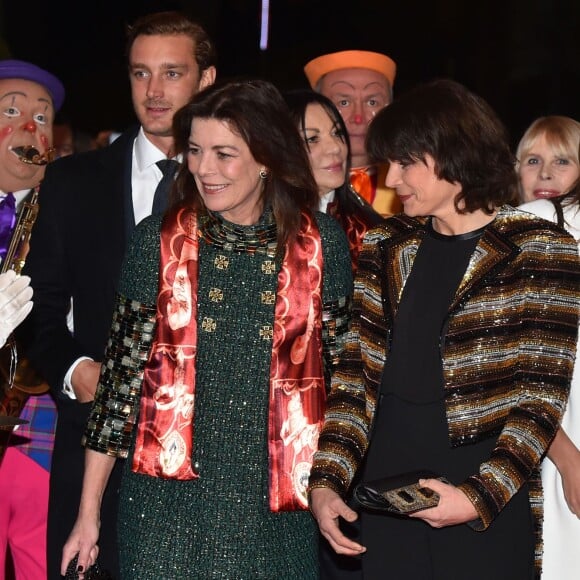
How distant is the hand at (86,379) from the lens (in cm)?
375

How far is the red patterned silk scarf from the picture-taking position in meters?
3.28

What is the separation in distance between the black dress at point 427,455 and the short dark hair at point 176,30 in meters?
1.54

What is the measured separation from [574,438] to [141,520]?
1.36 meters

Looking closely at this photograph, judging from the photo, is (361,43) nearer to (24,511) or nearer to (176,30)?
(176,30)

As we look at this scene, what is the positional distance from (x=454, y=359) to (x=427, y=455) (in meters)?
0.25

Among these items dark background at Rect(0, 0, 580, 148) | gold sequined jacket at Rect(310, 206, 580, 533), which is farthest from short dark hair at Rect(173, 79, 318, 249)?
dark background at Rect(0, 0, 580, 148)

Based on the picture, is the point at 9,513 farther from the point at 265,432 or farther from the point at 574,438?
the point at 574,438

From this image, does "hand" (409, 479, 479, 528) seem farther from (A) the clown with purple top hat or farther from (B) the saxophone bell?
(B) the saxophone bell

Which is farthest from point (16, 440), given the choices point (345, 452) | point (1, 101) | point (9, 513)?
point (345, 452)

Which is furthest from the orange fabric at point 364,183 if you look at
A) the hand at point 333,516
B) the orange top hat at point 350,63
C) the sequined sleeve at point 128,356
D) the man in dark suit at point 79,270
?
the hand at point 333,516

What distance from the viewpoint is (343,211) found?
457 cm

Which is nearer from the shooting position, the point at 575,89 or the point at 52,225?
the point at 52,225

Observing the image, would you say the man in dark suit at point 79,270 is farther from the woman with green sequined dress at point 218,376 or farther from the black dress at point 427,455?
the black dress at point 427,455

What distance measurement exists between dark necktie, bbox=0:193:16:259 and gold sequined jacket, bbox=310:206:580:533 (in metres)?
1.66
